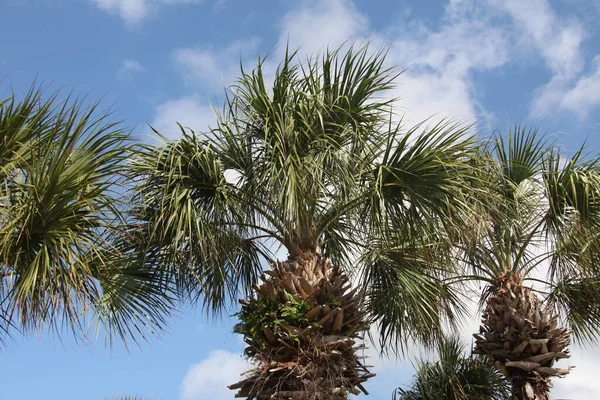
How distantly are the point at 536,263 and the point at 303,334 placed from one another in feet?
13.6

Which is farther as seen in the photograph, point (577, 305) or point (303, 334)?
point (577, 305)

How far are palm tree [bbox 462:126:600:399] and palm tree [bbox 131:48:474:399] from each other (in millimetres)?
1267

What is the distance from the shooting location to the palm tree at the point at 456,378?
399 inches

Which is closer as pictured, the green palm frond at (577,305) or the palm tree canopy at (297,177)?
the palm tree canopy at (297,177)

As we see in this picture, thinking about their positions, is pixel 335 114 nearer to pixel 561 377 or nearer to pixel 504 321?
pixel 504 321

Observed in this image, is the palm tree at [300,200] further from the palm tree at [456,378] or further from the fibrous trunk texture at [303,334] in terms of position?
the palm tree at [456,378]

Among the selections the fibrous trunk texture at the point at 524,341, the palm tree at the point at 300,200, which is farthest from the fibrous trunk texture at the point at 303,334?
the fibrous trunk texture at the point at 524,341

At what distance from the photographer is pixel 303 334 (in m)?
6.80

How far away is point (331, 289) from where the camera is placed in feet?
23.6

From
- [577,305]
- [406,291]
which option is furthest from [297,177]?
[577,305]

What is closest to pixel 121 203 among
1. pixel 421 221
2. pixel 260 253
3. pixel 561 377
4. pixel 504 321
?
pixel 260 253

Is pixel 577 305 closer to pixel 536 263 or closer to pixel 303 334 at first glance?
pixel 536 263

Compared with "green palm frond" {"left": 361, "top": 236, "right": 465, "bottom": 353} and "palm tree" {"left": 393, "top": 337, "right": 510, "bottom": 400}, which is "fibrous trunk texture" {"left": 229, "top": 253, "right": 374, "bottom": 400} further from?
"palm tree" {"left": 393, "top": 337, "right": 510, "bottom": 400}

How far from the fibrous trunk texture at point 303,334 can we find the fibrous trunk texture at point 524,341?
2582 millimetres
